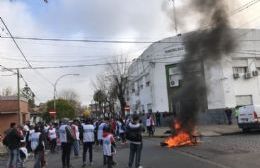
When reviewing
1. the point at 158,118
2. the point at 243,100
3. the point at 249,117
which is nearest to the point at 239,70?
the point at 243,100

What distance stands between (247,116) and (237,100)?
1622cm

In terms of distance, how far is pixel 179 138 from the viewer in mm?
22672

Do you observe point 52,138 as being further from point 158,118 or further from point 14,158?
point 158,118

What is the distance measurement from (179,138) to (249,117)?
26.4ft

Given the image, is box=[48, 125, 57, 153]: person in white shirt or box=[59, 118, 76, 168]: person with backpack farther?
box=[48, 125, 57, 153]: person in white shirt

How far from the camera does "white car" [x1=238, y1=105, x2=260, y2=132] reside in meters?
28.7

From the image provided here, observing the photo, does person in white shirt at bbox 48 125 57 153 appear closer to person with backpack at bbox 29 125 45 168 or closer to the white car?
person with backpack at bbox 29 125 45 168

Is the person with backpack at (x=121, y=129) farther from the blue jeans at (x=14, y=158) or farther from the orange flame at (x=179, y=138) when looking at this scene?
the blue jeans at (x=14, y=158)

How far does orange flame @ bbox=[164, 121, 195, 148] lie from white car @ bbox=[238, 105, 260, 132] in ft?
25.2

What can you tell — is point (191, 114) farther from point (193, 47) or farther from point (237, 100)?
point (237, 100)

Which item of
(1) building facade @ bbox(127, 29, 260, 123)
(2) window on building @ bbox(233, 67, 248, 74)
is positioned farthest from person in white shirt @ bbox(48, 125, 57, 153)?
(2) window on building @ bbox(233, 67, 248, 74)

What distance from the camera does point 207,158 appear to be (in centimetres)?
1627

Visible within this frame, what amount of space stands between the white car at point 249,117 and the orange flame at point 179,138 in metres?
7.67

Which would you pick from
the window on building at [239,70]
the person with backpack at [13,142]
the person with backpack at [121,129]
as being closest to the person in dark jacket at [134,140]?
the person with backpack at [13,142]
